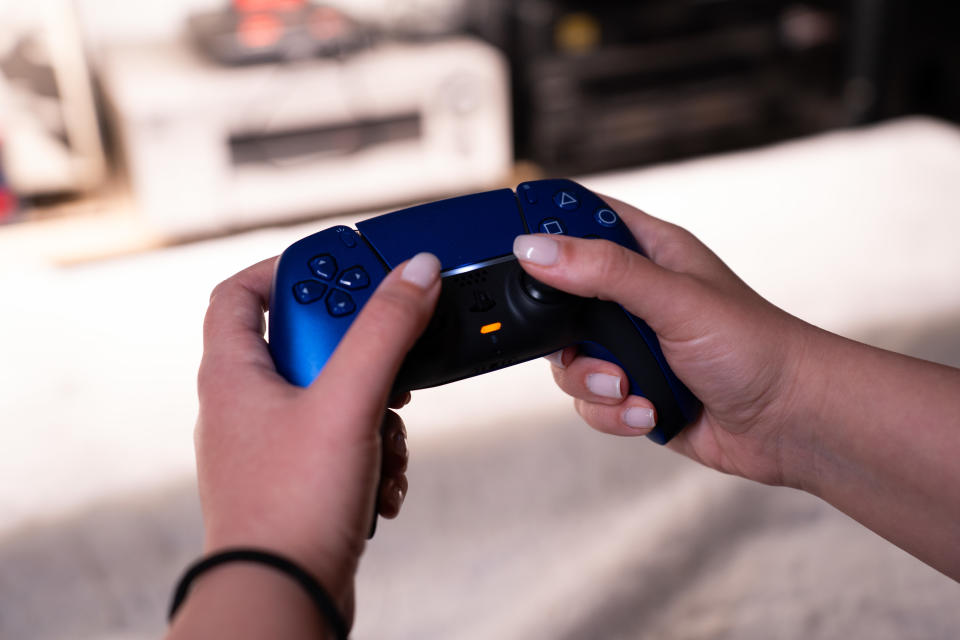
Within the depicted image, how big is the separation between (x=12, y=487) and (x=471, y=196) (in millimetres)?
392

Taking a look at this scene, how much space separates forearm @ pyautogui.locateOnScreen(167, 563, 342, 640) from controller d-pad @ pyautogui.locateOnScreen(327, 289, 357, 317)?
174 millimetres

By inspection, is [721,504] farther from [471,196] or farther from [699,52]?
[699,52]

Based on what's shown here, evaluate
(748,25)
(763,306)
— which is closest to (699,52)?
(748,25)

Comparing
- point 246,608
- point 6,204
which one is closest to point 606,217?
point 246,608

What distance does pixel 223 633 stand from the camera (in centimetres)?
37

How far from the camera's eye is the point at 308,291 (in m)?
0.53

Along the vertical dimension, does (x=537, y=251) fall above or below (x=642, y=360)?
above

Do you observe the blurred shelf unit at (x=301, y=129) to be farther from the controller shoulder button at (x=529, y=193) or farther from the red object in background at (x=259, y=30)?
the controller shoulder button at (x=529, y=193)

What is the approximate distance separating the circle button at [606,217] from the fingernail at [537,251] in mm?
95

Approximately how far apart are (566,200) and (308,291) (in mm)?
204

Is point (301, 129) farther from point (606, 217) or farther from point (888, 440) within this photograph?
point (888, 440)

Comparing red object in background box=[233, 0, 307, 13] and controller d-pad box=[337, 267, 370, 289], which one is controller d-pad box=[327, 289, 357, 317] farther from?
red object in background box=[233, 0, 307, 13]

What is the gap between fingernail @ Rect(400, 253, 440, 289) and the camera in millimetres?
497

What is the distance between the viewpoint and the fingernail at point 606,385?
0.64m
